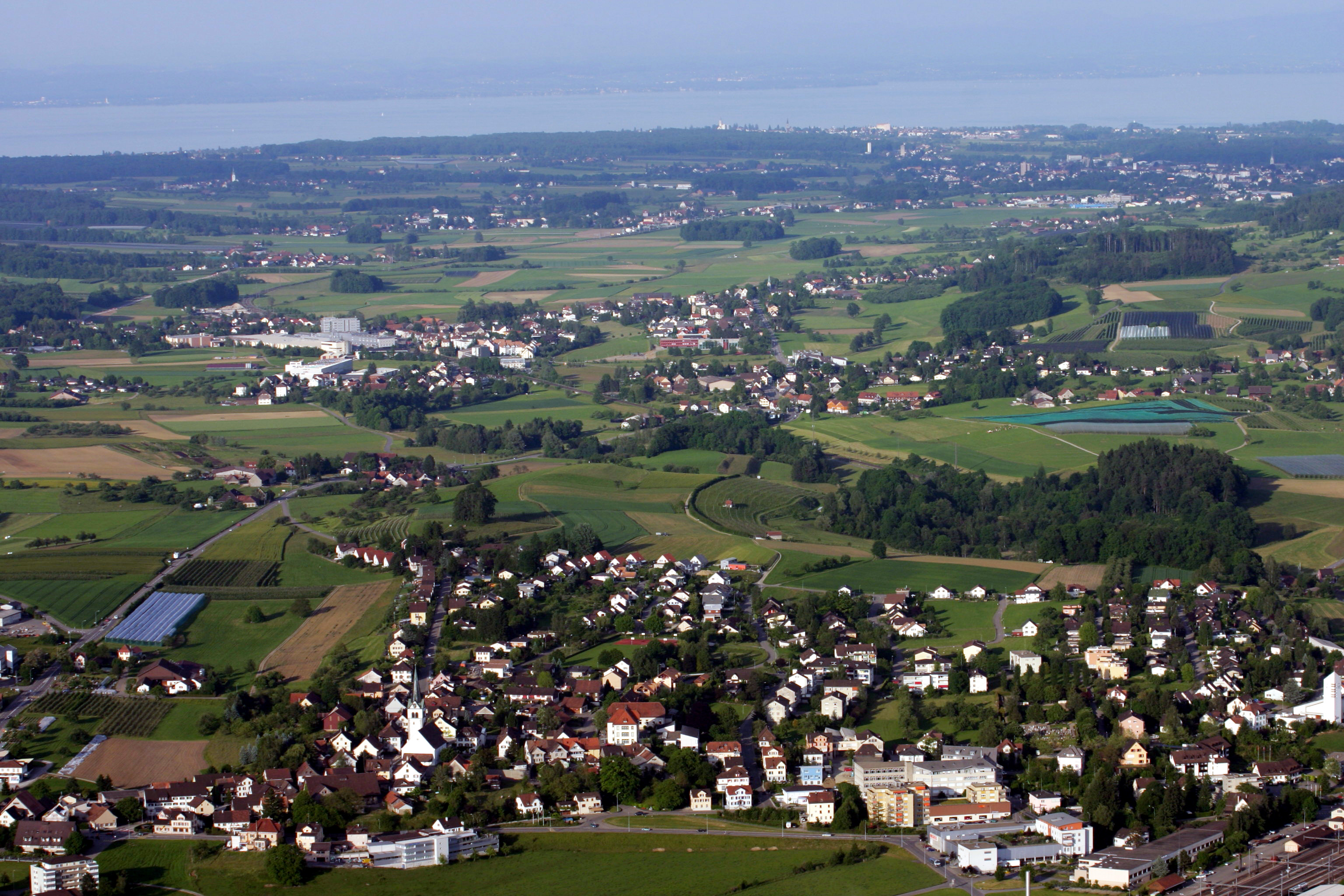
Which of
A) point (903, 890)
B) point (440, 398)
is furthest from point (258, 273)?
point (903, 890)

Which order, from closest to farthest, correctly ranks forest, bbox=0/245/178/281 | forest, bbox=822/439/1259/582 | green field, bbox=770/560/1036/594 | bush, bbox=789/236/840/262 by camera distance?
green field, bbox=770/560/1036/594 < forest, bbox=822/439/1259/582 < forest, bbox=0/245/178/281 < bush, bbox=789/236/840/262

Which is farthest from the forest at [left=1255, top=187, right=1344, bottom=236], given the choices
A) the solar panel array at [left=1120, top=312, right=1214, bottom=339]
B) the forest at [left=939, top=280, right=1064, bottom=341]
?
the solar panel array at [left=1120, top=312, right=1214, bottom=339]

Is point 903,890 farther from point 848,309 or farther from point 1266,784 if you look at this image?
point 848,309

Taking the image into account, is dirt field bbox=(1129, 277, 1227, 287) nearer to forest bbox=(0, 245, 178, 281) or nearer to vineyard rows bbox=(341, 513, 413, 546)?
vineyard rows bbox=(341, 513, 413, 546)

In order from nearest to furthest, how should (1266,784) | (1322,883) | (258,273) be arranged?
1. (1322,883)
2. (1266,784)
3. (258,273)

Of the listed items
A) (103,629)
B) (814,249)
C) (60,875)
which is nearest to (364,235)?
(814,249)

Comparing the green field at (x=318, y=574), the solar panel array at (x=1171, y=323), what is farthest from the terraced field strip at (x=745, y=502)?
the solar panel array at (x=1171, y=323)

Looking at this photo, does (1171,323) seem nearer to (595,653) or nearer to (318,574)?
(318,574)
